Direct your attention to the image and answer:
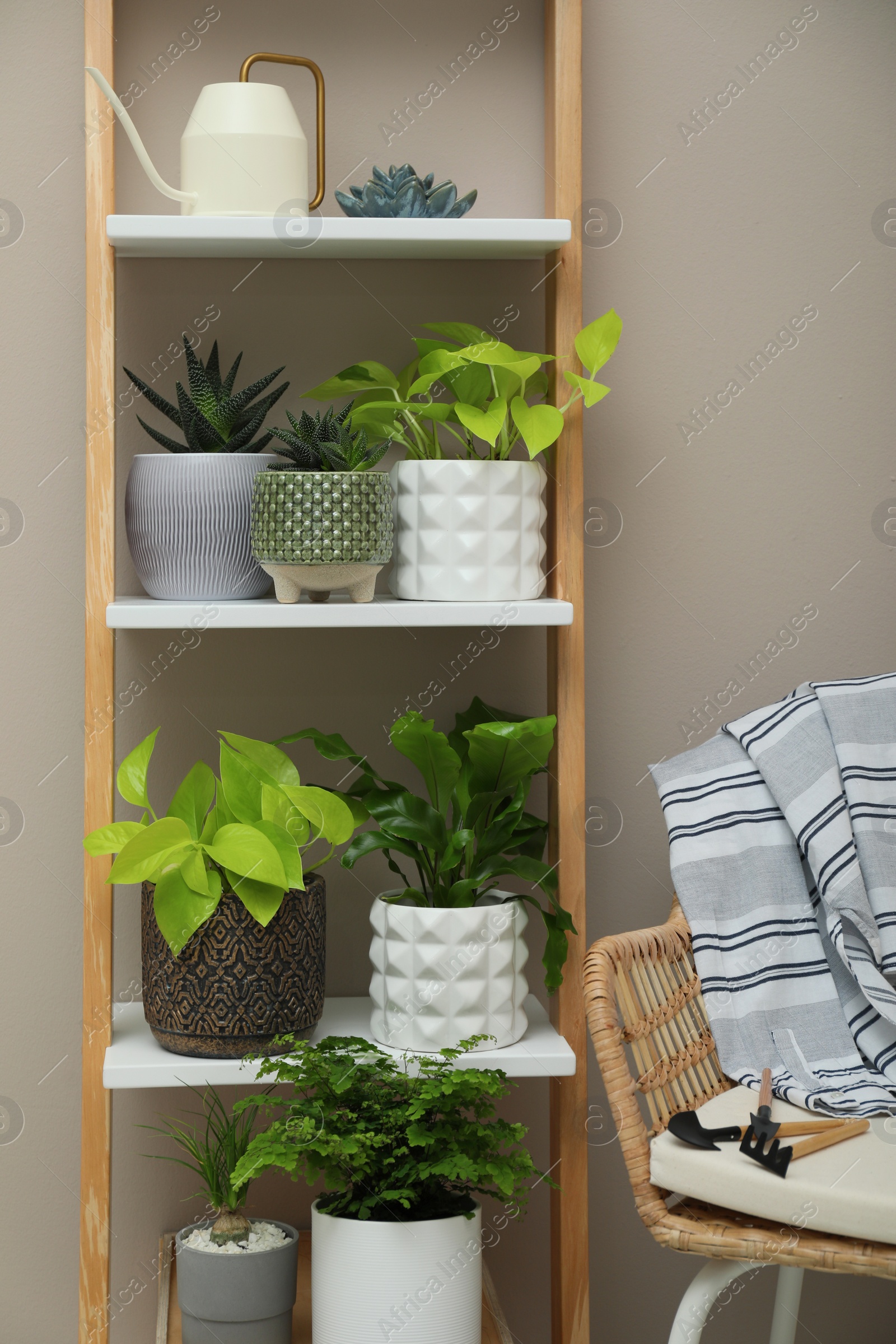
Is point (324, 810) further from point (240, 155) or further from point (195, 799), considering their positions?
point (240, 155)

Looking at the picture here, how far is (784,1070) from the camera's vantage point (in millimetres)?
1184

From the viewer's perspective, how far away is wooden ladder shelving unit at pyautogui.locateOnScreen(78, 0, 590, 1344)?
1207mm

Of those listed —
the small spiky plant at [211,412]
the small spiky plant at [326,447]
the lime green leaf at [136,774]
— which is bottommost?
the lime green leaf at [136,774]

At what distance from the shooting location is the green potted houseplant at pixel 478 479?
3.98 ft

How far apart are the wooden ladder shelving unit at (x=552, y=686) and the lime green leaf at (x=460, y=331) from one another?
9 centimetres

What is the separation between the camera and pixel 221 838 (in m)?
1.16

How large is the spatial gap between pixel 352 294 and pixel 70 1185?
122 cm

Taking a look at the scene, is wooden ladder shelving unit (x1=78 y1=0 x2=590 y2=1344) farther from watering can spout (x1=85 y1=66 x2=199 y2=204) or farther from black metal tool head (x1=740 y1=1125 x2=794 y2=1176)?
black metal tool head (x1=740 y1=1125 x2=794 y2=1176)

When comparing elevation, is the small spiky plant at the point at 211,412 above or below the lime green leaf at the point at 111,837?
above

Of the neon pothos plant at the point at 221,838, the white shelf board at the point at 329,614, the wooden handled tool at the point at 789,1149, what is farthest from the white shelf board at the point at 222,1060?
the white shelf board at the point at 329,614

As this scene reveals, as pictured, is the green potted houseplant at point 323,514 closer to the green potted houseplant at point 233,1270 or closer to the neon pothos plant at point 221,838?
the neon pothos plant at point 221,838

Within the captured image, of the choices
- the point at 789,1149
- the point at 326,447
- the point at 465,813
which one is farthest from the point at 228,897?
the point at 789,1149

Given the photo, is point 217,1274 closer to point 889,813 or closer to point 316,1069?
point 316,1069

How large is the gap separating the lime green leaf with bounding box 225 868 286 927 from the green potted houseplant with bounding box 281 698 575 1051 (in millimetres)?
86
